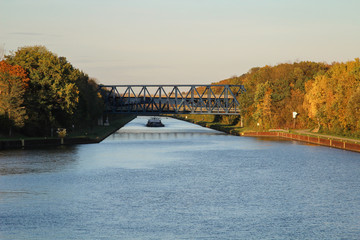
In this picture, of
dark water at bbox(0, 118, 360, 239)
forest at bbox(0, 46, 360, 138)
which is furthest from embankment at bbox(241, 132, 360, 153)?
dark water at bbox(0, 118, 360, 239)

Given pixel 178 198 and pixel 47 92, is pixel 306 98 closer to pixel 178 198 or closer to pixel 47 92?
pixel 47 92

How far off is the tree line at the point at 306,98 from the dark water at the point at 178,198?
28704mm

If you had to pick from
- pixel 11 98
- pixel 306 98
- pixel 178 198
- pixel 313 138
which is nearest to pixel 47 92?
pixel 11 98

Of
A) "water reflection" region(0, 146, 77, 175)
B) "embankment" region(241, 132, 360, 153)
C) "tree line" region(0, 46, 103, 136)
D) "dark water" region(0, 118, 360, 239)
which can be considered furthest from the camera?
"tree line" region(0, 46, 103, 136)

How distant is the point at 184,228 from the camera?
2698 centimetres

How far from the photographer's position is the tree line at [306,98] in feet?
289

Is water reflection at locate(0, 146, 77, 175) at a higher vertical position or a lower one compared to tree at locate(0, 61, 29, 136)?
lower

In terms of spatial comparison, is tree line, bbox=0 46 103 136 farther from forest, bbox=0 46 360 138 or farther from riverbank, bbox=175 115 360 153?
riverbank, bbox=175 115 360 153

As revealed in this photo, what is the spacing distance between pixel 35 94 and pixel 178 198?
5918 centimetres

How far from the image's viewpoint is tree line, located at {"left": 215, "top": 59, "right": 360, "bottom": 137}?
88.1m

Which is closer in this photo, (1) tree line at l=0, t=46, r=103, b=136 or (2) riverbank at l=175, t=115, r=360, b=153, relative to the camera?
(2) riverbank at l=175, t=115, r=360, b=153

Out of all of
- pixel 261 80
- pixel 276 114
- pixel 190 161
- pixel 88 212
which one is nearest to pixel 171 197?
pixel 88 212

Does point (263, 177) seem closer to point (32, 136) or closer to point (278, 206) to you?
point (278, 206)

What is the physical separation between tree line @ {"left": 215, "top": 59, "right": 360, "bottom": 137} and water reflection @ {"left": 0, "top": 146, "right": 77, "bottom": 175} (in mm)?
41736
